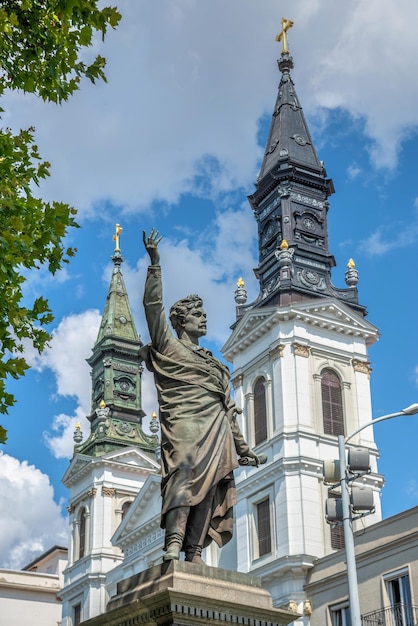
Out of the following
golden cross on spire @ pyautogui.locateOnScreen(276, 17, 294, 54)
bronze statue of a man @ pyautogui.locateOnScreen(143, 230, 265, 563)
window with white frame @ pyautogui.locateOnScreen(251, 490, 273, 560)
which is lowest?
bronze statue of a man @ pyautogui.locateOnScreen(143, 230, 265, 563)

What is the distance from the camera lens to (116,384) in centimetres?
6738

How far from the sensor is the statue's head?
832 cm

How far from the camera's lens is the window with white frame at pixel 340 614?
3580 centimetres

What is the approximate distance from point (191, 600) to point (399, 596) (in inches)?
1109

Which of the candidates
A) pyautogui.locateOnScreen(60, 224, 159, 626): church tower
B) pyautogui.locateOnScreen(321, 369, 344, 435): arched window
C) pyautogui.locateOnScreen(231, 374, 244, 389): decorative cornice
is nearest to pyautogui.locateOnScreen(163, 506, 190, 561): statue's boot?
pyautogui.locateOnScreen(321, 369, 344, 435): arched window

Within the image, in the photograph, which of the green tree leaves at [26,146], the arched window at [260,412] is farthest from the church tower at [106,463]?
the green tree leaves at [26,146]

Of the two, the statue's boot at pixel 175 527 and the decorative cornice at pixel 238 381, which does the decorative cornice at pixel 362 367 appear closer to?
the decorative cornice at pixel 238 381

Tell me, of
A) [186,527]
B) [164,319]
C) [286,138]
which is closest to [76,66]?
[164,319]

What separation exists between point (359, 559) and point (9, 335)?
90.9ft

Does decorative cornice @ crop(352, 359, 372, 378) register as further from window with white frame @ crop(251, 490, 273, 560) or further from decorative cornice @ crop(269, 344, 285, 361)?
window with white frame @ crop(251, 490, 273, 560)

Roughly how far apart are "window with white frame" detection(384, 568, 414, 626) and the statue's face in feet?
85.8

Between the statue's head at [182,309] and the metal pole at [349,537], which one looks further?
the metal pole at [349,537]

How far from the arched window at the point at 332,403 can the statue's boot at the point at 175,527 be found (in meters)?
36.7

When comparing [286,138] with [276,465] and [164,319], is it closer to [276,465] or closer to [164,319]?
[276,465]
